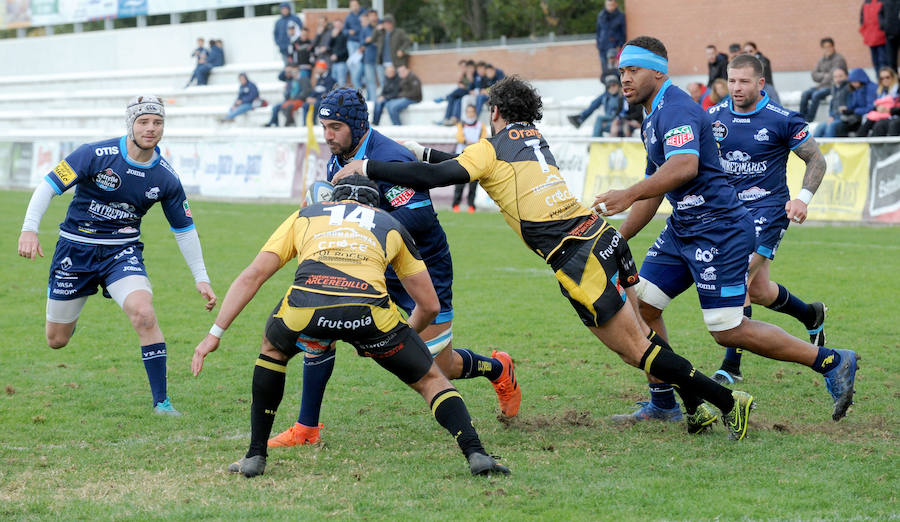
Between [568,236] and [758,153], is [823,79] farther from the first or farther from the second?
[568,236]

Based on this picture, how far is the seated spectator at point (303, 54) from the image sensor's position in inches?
1129

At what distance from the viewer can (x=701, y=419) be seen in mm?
5984

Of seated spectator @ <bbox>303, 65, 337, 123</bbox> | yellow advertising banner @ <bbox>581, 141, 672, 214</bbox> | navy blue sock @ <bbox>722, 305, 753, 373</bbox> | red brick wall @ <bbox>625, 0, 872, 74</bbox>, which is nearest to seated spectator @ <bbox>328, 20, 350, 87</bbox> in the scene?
seated spectator @ <bbox>303, 65, 337, 123</bbox>

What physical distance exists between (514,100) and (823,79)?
15.6 metres

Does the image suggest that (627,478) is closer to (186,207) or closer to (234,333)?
(186,207)

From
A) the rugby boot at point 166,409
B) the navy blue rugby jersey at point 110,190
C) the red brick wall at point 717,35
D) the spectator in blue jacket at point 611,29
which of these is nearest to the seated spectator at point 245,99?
the red brick wall at point 717,35

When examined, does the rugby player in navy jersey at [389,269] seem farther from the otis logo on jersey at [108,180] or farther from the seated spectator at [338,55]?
the seated spectator at [338,55]

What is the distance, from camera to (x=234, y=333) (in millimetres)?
9680

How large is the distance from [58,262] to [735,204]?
4.47 meters

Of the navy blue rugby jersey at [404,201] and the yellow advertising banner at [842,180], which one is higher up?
the navy blue rugby jersey at [404,201]

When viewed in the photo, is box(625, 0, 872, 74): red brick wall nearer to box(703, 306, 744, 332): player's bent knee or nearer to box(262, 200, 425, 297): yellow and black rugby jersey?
box(703, 306, 744, 332): player's bent knee

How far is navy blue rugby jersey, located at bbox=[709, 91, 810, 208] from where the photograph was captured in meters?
7.37

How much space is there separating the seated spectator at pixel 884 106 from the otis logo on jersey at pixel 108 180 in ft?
43.5

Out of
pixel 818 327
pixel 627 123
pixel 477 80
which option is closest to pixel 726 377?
pixel 818 327
